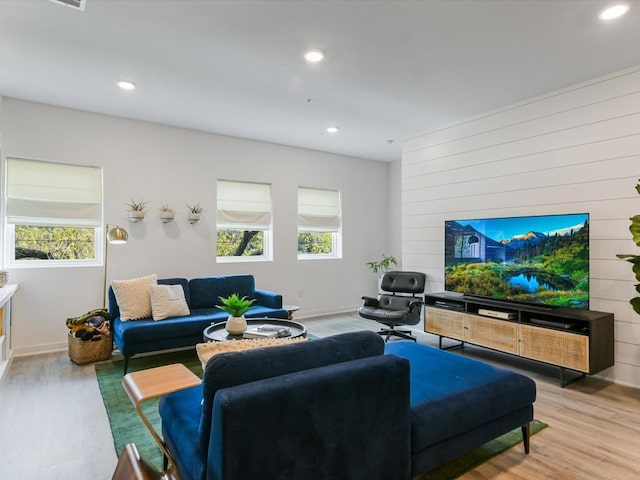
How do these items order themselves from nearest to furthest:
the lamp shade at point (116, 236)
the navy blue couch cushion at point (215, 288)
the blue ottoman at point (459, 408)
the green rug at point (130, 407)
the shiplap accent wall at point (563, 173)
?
the blue ottoman at point (459, 408) → the green rug at point (130, 407) → the shiplap accent wall at point (563, 173) → the lamp shade at point (116, 236) → the navy blue couch cushion at point (215, 288)

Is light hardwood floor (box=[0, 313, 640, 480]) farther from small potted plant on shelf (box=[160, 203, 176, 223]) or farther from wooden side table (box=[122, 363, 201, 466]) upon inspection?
small potted plant on shelf (box=[160, 203, 176, 223])

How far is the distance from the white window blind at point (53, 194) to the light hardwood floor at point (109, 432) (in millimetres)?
1629

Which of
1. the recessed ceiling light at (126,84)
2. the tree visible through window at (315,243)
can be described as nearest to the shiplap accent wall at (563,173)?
the tree visible through window at (315,243)

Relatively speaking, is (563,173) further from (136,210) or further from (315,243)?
(136,210)

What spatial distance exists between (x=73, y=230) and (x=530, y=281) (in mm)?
5100

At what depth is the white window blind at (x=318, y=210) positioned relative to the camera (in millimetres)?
6223

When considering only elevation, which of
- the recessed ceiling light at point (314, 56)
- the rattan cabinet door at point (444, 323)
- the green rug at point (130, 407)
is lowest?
the green rug at point (130, 407)

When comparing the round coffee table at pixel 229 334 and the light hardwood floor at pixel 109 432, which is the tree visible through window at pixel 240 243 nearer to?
the round coffee table at pixel 229 334

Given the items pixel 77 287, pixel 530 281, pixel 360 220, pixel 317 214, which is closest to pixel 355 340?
pixel 530 281

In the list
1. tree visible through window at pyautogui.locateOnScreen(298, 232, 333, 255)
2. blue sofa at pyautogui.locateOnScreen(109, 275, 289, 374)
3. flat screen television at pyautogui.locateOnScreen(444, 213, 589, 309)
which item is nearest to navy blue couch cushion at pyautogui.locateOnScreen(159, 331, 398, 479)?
blue sofa at pyautogui.locateOnScreen(109, 275, 289, 374)

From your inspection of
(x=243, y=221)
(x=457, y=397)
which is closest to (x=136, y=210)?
(x=243, y=221)

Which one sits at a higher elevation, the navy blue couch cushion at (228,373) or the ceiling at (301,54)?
the ceiling at (301,54)

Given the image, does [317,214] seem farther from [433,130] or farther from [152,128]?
[152,128]

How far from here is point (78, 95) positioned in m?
3.93
